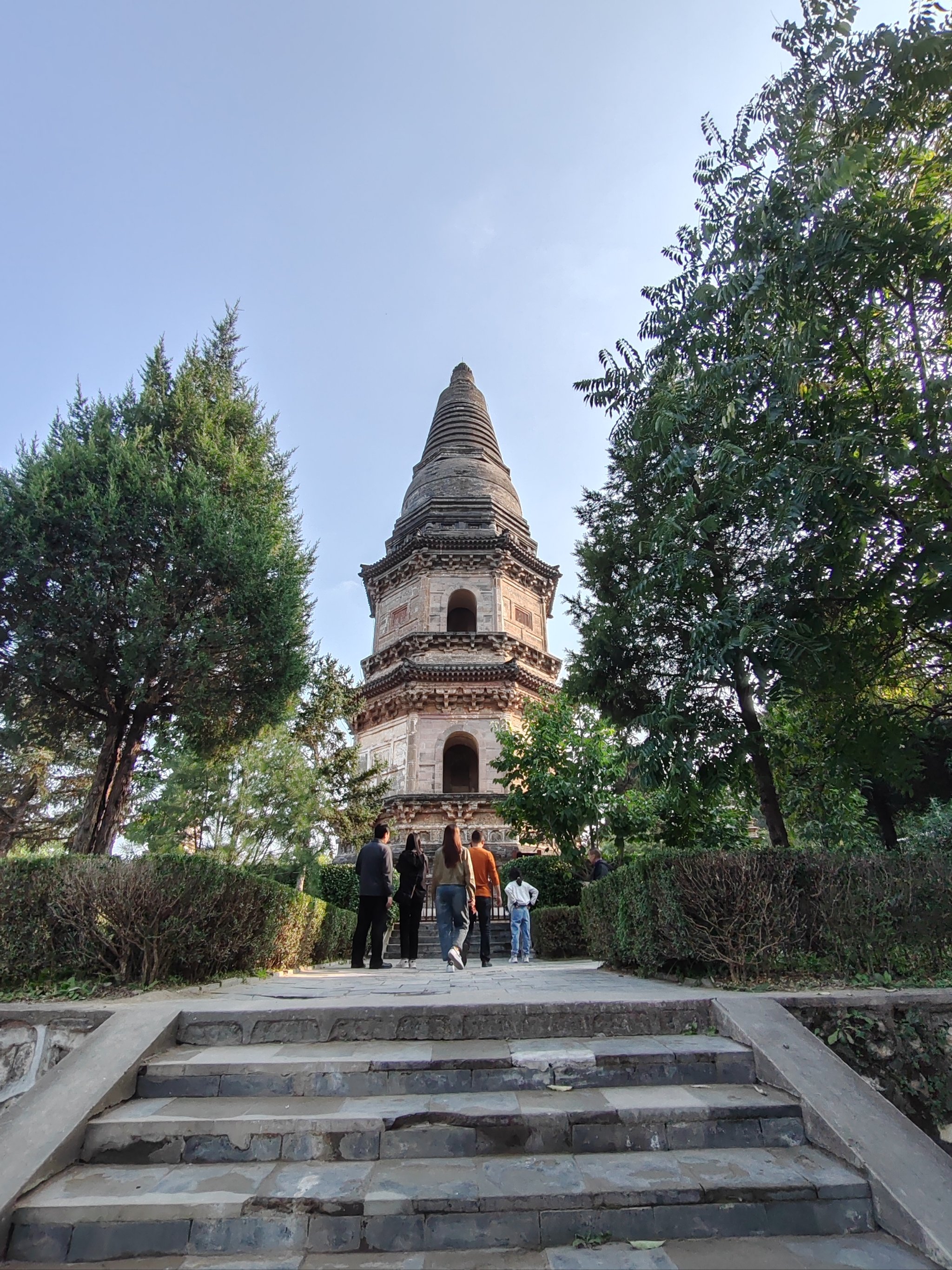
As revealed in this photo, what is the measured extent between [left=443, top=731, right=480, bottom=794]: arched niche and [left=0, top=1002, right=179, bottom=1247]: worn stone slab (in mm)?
17981

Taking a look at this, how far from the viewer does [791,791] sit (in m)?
14.4

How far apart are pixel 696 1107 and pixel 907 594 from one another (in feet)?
16.0

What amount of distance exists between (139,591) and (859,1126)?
912 cm

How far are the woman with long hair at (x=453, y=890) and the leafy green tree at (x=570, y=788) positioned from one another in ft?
22.4

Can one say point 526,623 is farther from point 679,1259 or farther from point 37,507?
point 679,1259

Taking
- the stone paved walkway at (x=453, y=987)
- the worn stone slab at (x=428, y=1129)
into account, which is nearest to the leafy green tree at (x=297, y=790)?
the stone paved walkway at (x=453, y=987)

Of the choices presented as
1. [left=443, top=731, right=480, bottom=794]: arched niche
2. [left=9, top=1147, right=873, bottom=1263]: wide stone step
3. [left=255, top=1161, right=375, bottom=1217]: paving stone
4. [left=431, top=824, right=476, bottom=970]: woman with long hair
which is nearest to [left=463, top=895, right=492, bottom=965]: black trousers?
[left=431, top=824, right=476, bottom=970]: woman with long hair

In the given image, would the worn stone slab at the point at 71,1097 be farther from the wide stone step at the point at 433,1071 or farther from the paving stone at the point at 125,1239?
the paving stone at the point at 125,1239

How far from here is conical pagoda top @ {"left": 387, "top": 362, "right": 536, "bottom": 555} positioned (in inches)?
907

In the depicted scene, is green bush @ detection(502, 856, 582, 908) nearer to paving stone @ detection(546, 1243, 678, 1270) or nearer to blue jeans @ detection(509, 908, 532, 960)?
blue jeans @ detection(509, 908, 532, 960)

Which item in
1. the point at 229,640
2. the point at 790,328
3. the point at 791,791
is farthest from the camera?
the point at 791,791

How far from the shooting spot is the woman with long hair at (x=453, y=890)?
8.16m

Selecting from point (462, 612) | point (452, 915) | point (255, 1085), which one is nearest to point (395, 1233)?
point (255, 1085)

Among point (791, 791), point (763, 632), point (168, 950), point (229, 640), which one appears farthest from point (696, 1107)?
point (791, 791)
